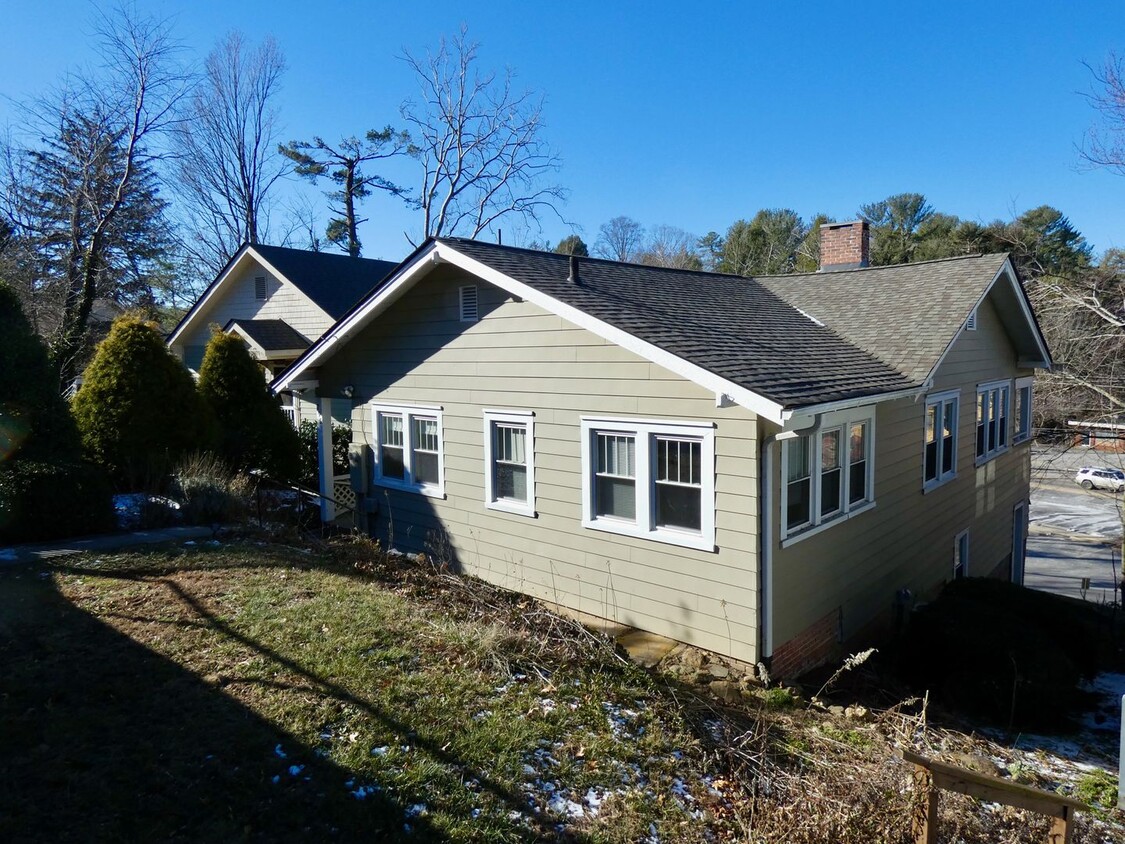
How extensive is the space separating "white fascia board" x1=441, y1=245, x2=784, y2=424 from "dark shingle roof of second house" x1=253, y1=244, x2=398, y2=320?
37.7 ft

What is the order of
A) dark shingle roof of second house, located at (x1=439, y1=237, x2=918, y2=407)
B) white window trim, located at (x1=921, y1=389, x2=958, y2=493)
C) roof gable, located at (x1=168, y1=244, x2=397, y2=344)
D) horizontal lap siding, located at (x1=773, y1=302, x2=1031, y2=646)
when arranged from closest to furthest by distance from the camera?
dark shingle roof of second house, located at (x1=439, y1=237, x2=918, y2=407)
horizontal lap siding, located at (x1=773, y1=302, x2=1031, y2=646)
white window trim, located at (x1=921, y1=389, x2=958, y2=493)
roof gable, located at (x1=168, y1=244, x2=397, y2=344)

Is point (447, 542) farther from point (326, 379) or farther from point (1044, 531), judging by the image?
point (1044, 531)

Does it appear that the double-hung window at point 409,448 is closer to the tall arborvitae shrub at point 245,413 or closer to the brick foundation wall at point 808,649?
the tall arborvitae shrub at point 245,413

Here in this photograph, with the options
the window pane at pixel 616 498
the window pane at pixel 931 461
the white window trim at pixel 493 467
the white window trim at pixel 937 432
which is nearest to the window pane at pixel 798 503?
the window pane at pixel 616 498

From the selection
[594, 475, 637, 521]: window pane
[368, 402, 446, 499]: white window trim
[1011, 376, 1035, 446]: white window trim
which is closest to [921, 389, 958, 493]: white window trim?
[1011, 376, 1035, 446]: white window trim

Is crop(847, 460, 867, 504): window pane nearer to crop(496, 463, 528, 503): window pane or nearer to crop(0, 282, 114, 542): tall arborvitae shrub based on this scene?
crop(496, 463, 528, 503): window pane

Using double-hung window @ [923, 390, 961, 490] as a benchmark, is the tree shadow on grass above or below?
below

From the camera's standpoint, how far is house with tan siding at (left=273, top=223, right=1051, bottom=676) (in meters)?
7.71

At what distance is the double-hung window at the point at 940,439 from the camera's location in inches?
449

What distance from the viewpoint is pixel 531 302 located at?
929 centimetres

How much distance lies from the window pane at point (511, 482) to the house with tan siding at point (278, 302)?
34.3 feet

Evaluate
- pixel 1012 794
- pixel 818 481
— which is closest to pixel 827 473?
pixel 818 481

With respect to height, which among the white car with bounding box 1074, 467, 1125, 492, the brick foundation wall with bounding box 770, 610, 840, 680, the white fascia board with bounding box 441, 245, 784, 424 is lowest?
the white car with bounding box 1074, 467, 1125, 492

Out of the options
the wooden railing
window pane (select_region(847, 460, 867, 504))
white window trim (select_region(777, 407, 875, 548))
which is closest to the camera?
the wooden railing
